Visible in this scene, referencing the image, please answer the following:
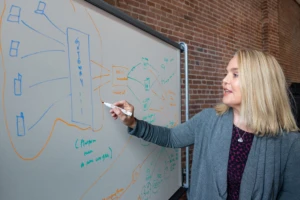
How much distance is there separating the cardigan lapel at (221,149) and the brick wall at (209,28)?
1421mm

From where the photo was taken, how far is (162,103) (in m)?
1.89

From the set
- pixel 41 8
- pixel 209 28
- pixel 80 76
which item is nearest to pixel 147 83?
pixel 80 76

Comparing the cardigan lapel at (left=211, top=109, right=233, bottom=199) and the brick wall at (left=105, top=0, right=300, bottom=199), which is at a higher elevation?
the brick wall at (left=105, top=0, right=300, bottom=199)

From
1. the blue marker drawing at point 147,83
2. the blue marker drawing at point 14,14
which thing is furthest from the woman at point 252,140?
the blue marker drawing at point 14,14

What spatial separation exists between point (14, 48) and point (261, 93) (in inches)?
50.3

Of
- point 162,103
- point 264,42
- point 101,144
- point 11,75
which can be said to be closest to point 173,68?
point 162,103

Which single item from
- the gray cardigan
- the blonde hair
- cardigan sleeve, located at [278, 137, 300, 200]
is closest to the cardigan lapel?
the gray cardigan

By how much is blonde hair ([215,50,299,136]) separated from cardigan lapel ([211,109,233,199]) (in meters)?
0.12

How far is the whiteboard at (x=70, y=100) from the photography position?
0.85 m

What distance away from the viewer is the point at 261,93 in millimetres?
1382

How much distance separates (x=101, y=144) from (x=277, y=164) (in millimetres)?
1037

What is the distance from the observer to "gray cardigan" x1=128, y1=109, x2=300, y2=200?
1378 millimetres

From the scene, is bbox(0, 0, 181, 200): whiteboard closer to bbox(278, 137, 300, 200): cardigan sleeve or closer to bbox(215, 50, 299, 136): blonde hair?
bbox(215, 50, 299, 136): blonde hair

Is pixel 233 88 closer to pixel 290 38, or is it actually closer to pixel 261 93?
pixel 261 93
